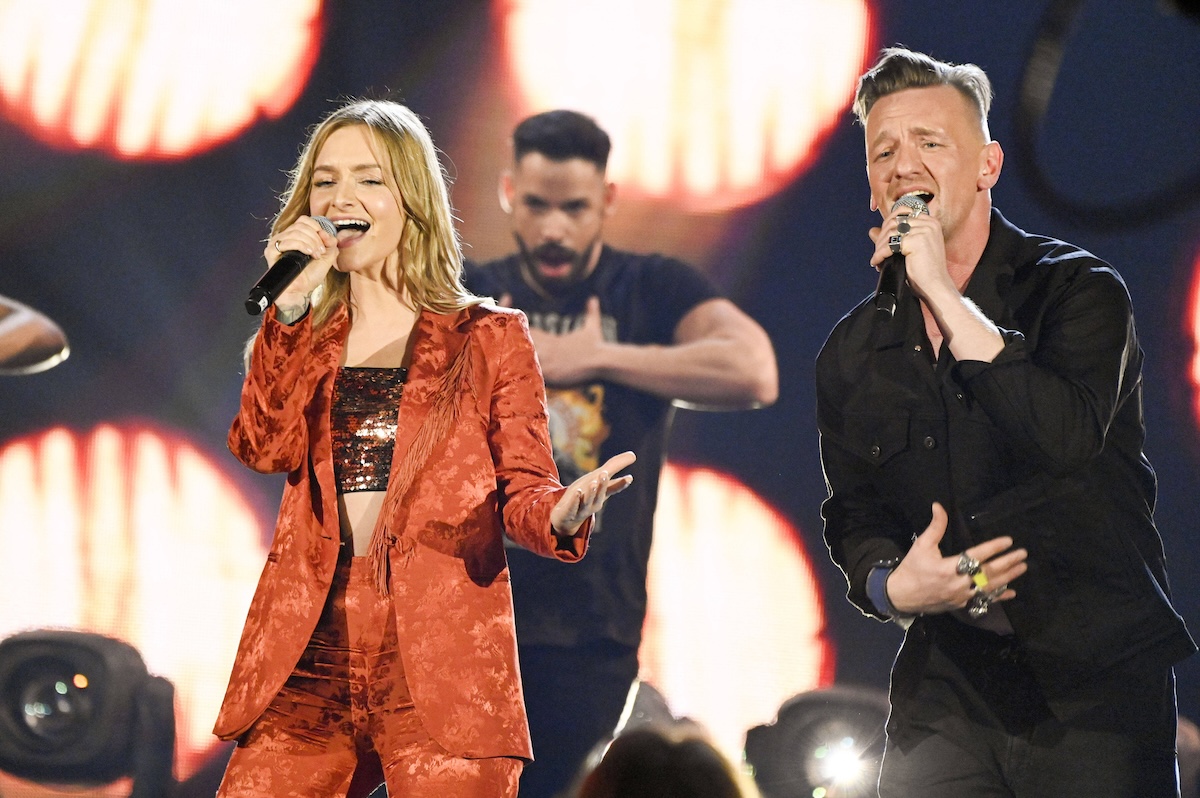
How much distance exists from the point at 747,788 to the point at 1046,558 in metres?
1.20

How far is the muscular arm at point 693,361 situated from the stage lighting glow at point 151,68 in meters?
1.13

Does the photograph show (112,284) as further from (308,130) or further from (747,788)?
(747,788)

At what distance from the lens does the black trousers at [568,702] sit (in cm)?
337

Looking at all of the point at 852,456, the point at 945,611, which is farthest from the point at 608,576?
the point at 945,611

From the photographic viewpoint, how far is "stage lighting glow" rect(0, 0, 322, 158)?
12.4 feet

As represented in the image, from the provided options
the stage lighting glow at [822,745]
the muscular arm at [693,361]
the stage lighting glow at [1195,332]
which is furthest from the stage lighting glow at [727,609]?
the stage lighting glow at [1195,332]

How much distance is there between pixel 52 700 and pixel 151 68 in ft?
6.12

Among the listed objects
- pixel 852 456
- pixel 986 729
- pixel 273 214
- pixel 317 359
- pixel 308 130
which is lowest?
pixel 986 729

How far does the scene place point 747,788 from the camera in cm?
131

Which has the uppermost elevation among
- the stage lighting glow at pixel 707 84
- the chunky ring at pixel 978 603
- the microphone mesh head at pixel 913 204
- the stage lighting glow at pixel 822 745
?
the stage lighting glow at pixel 707 84

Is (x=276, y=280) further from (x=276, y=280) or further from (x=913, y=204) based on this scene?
(x=913, y=204)

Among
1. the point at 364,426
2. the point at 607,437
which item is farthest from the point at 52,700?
the point at 364,426

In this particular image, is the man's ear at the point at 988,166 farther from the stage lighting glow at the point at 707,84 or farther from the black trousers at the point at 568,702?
the black trousers at the point at 568,702

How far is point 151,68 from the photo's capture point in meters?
3.85
